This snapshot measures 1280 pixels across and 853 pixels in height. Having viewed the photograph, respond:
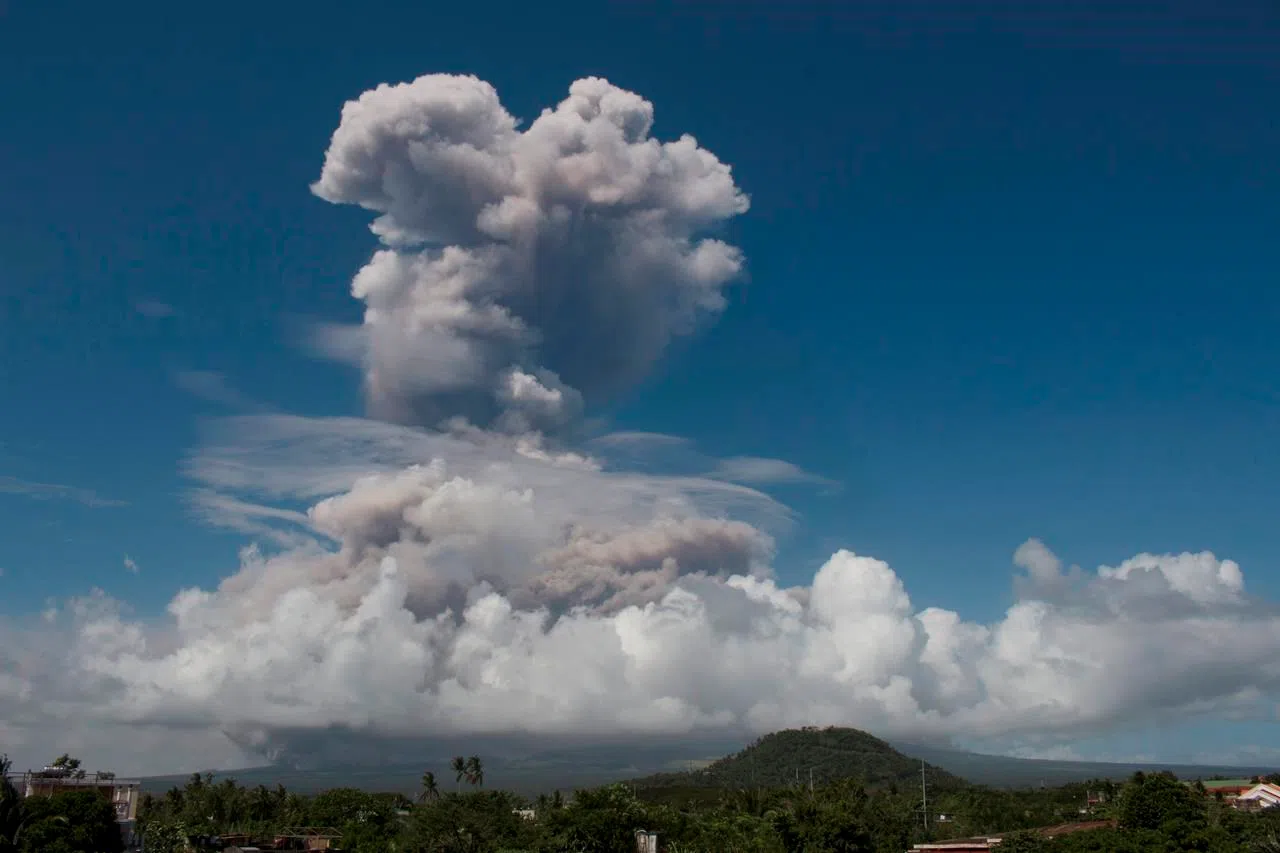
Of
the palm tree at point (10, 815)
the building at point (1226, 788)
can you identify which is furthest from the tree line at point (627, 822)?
the building at point (1226, 788)

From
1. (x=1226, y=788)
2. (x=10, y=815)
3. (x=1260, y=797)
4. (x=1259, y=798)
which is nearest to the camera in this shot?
(x=10, y=815)

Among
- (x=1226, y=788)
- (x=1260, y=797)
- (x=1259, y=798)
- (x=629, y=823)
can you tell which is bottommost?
(x=1226, y=788)

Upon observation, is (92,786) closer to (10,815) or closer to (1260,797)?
(10,815)

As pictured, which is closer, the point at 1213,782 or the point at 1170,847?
the point at 1170,847

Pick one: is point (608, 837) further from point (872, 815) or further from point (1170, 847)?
point (1170, 847)

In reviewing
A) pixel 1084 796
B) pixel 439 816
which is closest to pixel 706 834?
pixel 439 816

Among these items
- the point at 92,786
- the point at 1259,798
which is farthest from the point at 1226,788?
the point at 92,786
